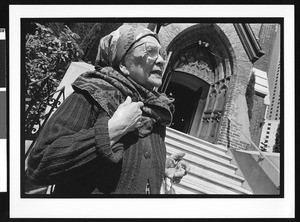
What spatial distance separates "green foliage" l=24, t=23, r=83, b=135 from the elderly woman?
623 mm

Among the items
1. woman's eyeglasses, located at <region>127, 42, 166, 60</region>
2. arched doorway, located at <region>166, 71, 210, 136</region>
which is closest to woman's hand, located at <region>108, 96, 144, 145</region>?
woman's eyeglasses, located at <region>127, 42, 166, 60</region>

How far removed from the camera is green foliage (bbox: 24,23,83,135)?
1.96 m

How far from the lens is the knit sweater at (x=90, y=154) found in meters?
1.29

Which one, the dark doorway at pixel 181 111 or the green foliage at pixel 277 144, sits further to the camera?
the dark doorway at pixel 181 111

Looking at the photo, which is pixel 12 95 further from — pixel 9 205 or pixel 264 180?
pixel 264 180

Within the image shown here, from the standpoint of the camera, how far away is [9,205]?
1924 millimetres

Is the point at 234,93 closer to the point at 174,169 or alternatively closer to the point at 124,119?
the point at 174,169

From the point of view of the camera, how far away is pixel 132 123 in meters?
1.40

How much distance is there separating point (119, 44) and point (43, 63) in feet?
3.14

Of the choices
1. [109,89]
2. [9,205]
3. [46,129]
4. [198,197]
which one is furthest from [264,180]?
[9,205]

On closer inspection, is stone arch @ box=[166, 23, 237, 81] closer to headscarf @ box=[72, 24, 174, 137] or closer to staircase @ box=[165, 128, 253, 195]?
staircase @ box=[165, 128, 253, 195]

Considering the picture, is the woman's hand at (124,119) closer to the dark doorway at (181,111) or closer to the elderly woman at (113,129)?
the elderly woman at (113,129)

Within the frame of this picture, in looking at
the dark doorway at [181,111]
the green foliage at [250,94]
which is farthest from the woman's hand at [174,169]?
the green foliage at [250,94]

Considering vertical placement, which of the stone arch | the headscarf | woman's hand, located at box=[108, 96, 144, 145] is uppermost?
the stone arch
